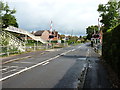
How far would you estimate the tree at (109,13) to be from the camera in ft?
81.3

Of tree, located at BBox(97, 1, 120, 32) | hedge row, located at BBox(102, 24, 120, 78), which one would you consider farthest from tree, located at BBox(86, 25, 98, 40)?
hedge row, located at BBox(102, 24, 120, 78)

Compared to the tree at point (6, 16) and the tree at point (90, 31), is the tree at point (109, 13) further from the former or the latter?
the tree at point (90, 31)

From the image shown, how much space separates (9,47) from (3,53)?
6.10ft

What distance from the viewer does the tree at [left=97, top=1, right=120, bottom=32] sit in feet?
81.3

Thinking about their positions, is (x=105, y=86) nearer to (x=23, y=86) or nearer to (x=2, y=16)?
(x=23, y=86)

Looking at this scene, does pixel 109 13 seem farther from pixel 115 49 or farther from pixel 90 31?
pixel 90 31

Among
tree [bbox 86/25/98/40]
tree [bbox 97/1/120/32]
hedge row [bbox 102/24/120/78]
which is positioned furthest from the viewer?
tree [bbox 86/25/98/40]

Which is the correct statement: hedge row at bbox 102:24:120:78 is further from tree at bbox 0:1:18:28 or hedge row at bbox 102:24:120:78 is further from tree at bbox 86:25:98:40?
tree at bbox 86:25:98:40

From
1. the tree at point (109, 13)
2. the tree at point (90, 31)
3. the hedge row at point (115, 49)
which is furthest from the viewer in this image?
the tree at point (90, 31)

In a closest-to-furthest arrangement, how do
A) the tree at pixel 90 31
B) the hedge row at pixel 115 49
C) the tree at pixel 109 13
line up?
the hedge row at pixel 115 49, the tree at pixel 109 13, the tree at pixel 90 31

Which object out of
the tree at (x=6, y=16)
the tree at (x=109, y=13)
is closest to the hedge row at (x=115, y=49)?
the tree at (x=109, y=13)

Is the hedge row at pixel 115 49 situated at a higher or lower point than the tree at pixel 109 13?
lower

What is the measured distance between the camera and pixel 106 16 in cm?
2575

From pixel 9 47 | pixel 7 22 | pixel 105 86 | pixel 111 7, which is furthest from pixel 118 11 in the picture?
pixel 105 86
